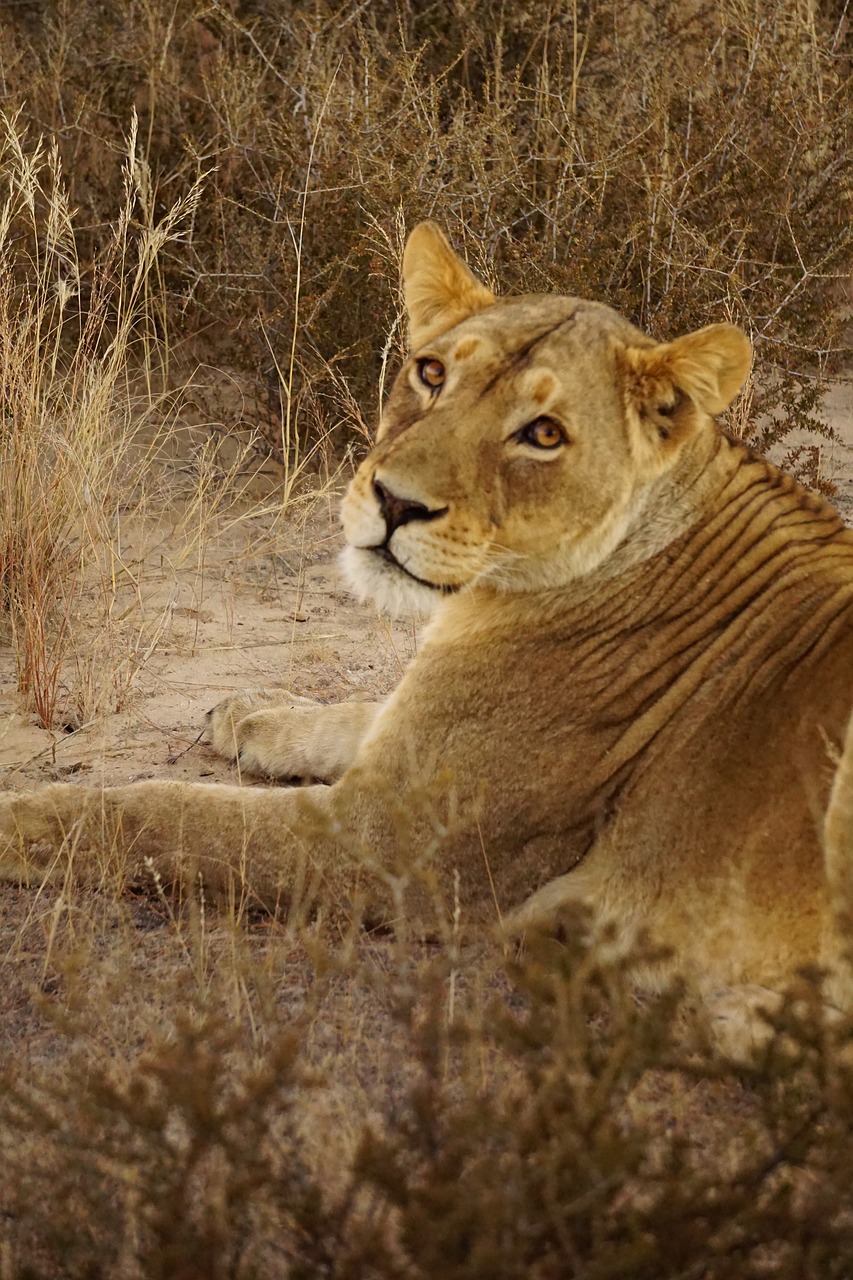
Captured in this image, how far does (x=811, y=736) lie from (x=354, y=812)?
111 cm

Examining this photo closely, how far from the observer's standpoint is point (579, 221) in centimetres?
706

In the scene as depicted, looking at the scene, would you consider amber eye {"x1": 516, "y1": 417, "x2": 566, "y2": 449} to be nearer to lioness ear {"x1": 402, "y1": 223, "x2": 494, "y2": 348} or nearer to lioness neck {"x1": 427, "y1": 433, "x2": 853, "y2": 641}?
lioness neck {"x1": 427, "y1": 433, "x2": 853, "y2": 641}

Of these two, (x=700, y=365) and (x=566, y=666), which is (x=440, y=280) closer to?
(x=700, y=365)

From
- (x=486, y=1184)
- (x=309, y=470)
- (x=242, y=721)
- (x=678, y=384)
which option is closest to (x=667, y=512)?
(x=678, y=384)

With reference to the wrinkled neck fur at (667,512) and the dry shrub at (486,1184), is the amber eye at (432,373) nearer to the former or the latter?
the wrinkled neck fur at (667,512)

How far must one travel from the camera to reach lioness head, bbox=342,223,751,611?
3.67 m

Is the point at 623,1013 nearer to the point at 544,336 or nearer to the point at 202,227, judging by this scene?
the point at 544,336

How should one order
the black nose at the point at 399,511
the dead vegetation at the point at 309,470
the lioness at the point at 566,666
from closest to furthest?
1. the dead vegetation at the point at 309,470
2. the lioness at the point at 566,666
3. the black nose at the point at 399,511

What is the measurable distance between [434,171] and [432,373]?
3.59m

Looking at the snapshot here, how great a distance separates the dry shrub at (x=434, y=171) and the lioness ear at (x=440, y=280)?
1.91 metres

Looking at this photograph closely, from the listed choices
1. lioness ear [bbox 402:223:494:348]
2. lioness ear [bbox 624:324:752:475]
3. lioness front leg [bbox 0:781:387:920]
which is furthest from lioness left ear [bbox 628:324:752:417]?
lioness front leg [bbox 0:781:387:920]

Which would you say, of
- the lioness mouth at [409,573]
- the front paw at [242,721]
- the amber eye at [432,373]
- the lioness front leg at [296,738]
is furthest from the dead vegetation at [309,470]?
the amber eye at [432,373]

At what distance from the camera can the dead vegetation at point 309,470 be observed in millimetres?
2320

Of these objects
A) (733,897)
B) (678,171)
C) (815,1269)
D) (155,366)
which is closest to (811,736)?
(733,897)
